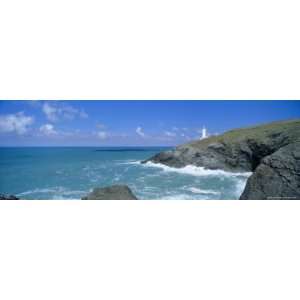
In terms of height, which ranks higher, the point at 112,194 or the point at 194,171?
the point at 194,171

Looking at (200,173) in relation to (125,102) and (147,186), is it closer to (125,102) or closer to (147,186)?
(147,186)

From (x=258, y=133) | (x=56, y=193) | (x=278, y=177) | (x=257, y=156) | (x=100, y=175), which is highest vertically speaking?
(x=258, y=133)

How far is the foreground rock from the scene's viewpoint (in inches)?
202

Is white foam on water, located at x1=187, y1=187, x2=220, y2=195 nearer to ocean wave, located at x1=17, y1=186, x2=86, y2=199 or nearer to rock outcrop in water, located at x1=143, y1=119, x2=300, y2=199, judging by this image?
rock outcrop in water, located at x1=143, y1=119, x2=300, y2=199

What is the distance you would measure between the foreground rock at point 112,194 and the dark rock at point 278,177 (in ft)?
7.32

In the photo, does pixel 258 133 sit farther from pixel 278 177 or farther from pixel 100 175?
pixel 100 175

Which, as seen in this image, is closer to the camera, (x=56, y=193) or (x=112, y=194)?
(x=112, y=194)

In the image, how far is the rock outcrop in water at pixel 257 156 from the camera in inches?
210

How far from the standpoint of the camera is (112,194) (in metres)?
5.20

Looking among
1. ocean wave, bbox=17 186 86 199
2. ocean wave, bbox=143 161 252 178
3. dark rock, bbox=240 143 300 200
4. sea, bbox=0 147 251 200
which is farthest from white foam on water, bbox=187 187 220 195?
ocean wave, bbox=17 186 86 199

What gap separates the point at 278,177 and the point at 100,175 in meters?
3.70

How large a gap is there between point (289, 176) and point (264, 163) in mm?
614

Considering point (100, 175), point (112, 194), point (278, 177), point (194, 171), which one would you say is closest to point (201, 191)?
point (194, 171)
